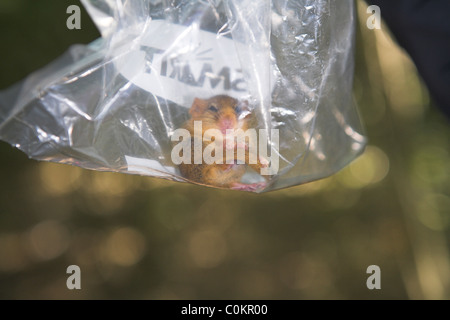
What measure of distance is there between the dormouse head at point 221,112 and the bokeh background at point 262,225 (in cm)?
43

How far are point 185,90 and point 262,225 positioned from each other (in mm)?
482

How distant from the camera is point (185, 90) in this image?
34cm

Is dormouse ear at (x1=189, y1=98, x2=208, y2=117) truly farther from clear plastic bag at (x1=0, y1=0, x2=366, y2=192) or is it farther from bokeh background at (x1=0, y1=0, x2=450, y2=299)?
bokeh background at (x1=0, y1=0, x2=450, y2=299)

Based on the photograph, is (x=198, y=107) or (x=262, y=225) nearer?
(x=198, y=107)

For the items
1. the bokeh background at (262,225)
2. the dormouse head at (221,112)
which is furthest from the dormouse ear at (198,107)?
the bokeh background at (262,225)

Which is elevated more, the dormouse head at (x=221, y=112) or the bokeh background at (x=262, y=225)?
the bokeh background at (x=262, y=225)

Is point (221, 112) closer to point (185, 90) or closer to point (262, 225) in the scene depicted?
point (185, 90)

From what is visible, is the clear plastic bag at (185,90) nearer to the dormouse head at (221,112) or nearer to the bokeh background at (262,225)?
the dormouse head at (221,112)

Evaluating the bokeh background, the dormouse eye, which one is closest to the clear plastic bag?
the dormouse eye

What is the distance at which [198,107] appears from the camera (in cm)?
34

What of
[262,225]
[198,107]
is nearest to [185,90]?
[198,107]

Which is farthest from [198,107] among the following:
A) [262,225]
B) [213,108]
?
[262,225]

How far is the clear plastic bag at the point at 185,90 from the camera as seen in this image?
33 centimetres

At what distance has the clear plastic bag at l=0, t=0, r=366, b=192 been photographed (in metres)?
0.33
